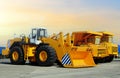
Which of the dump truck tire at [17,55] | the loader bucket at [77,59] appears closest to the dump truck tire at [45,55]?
the loader bucket at [77,59]

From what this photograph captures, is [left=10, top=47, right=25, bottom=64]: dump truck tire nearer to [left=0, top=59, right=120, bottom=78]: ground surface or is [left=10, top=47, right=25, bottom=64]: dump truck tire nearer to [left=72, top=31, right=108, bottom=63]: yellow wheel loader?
[left=0, top=59, right=120, bottom=78]: ground surface

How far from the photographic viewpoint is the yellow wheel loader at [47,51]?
74.0 ft

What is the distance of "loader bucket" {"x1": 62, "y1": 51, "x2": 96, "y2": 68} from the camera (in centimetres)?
2211

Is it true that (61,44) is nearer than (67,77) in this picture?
No

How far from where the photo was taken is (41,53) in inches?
918

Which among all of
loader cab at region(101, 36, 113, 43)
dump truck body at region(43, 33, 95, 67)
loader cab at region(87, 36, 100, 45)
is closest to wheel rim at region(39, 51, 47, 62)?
dump truck body at region(43, 33, 95, 67)

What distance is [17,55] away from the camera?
24.9 m

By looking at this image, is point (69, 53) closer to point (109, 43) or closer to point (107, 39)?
point (109, 43)

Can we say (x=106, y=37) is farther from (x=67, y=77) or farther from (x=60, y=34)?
(x=67, y=77)

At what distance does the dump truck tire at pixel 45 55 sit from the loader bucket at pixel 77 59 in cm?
81

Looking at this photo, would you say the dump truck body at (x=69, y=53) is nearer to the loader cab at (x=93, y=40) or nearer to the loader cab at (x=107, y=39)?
the loader cab at (x=93, y=40)

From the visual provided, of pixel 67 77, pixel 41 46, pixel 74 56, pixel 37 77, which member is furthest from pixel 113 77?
pixel 41 46

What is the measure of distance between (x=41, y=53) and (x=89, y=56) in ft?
10.5

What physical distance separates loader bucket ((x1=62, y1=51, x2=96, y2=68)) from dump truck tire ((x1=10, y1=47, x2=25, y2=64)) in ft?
11.9
